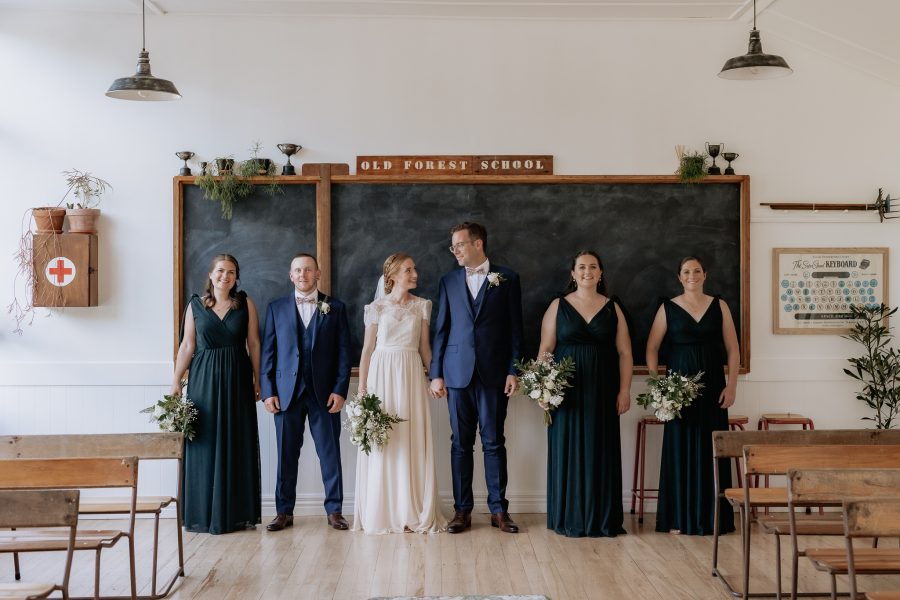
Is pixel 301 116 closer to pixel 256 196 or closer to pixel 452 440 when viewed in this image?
pixel 256 196

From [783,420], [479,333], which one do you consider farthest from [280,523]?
[783,420]

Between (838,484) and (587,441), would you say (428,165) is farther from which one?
(838,484)

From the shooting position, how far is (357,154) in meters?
6.70

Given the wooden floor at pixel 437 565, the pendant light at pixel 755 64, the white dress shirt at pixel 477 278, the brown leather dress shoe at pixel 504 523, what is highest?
the pendant light at pixel 755 64

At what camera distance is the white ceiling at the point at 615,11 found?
6.34 meters

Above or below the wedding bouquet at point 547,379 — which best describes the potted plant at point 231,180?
above

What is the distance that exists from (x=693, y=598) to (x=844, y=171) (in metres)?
3.64

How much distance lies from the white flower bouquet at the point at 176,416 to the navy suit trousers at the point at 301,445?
57 centimetres

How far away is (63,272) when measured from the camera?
255 inches

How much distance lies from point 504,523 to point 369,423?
1.12 meters

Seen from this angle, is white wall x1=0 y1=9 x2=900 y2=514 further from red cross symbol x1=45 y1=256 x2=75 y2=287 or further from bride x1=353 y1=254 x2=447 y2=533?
bride x1=353 y1=254 x2=447 y2=533

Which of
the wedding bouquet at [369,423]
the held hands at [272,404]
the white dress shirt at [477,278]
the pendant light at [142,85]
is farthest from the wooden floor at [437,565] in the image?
the pendant light at [142,85]

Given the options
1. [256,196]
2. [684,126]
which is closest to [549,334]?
[684,126]

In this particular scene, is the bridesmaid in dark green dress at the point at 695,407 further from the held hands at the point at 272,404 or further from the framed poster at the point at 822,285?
the held hands at the point at 272,404
